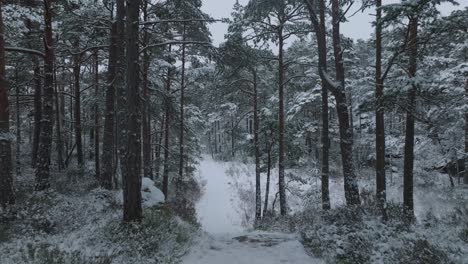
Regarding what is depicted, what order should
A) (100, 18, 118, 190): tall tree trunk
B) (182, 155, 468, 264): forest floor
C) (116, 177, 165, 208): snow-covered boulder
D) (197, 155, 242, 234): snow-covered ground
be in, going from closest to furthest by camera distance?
(182, 155, 468, 264): forest floor → (116, 177, 165, 208): snow-covered boulder → (100, 18, 118, 190): tall tree trunk → (197, 155, 242, 234): snow-covered ground

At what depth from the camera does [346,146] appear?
9.42 meters

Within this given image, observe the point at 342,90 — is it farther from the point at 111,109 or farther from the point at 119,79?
the point at 111,109

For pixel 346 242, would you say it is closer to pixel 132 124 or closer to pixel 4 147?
pixel 132 124

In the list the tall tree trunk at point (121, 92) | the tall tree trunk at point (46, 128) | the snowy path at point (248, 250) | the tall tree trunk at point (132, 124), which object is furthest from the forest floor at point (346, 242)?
the tall tree trunk at point (46, 128)

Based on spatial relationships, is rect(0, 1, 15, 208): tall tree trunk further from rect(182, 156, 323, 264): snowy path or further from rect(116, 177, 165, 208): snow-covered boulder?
rect(182, 156, 323, 264): snowy path

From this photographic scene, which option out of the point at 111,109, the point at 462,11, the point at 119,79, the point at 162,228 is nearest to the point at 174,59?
the point at 111,109

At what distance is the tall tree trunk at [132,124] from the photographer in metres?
7.77

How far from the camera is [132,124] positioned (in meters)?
7.81

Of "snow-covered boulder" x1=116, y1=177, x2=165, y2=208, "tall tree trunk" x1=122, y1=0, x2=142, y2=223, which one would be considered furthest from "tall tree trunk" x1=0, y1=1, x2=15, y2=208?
"tall tree trunk" x1=122, y1=0, x2=142, y2=223

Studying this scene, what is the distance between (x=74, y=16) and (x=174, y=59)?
303 inches

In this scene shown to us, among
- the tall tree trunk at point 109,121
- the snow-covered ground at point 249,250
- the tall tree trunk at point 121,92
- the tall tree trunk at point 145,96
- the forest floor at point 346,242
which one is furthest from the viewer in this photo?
the tall tree trunk at point 145,96

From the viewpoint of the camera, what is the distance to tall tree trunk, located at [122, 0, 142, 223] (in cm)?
777

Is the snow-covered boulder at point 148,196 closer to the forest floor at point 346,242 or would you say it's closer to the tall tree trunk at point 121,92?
the tall tree trunk at point 121,92

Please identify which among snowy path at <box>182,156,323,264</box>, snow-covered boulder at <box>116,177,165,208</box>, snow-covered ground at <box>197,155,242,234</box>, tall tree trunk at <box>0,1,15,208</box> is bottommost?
snow-covered ground at <box>197,155,242,234</box>
